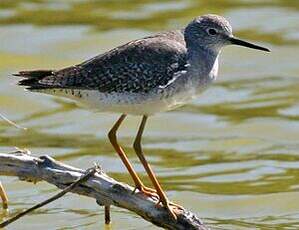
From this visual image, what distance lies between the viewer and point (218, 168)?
40.0 ft

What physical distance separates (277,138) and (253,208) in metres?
1.80

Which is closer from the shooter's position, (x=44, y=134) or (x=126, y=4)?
Result: (x=44, y=134)

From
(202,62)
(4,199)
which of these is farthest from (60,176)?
(4,199)

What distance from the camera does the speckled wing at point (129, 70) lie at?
9.07 meters

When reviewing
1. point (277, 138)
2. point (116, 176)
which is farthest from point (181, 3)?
point (116, 176)

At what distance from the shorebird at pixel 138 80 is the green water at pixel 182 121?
1.90m

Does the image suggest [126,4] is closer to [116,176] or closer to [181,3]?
[181,3]

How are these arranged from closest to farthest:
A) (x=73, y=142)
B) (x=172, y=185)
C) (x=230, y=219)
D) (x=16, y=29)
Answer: (x=230, y=219), (x=172, y=185), (x=73, y=142), (x=16, y=29)

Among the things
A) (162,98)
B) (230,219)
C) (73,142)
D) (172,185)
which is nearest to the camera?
(162,98)

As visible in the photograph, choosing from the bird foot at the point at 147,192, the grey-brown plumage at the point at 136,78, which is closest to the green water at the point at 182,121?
the bird foot at the point at 147,192

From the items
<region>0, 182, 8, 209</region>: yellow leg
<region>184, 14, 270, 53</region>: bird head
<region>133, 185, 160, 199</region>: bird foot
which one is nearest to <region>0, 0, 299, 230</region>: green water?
<region>0, 182, 8, 209</region>: yellow leg

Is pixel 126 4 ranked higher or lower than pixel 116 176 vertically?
higher

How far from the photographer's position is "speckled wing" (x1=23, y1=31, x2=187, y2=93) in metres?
9.07

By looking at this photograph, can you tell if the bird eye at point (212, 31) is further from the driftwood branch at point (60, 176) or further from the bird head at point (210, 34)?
the driftwood branch at point (60, 176)
